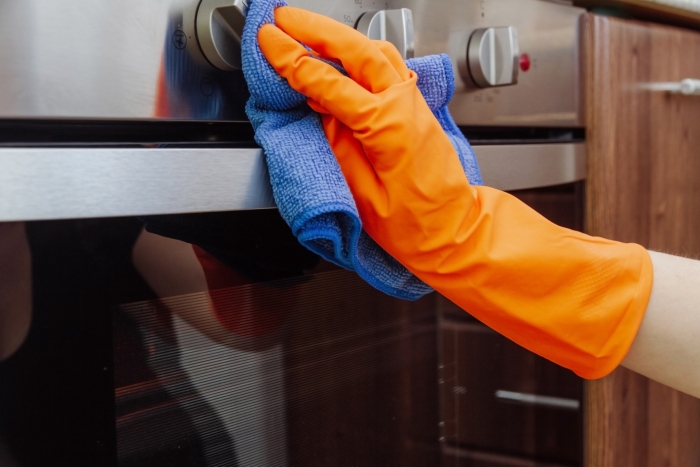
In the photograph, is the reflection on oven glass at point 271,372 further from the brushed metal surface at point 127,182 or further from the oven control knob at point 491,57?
the oven control knob at point 491,57

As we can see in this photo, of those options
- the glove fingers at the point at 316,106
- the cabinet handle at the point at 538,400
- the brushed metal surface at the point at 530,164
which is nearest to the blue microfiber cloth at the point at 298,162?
the glove fingers at the point at 316,106

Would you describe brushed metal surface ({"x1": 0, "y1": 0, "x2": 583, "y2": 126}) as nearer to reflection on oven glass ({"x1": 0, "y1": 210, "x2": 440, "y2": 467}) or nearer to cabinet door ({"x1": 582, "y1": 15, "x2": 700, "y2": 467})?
reflection on oven glass ({"x1": 0, "y1": 210, "x2": 440, "y2": 467})

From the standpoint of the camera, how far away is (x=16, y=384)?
0.29 m

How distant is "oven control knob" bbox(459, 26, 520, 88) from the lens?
545mm

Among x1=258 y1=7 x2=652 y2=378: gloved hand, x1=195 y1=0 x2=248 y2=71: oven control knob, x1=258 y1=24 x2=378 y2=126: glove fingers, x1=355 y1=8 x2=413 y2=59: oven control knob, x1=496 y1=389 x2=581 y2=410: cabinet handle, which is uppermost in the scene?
x1=355 y1=8 x2=413 y2=59: oven control knob

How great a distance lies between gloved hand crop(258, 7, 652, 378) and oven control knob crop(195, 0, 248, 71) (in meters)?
0.02

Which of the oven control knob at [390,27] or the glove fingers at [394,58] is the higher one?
the oven control knob at [390,27]

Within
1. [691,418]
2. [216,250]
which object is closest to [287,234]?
[216,250]

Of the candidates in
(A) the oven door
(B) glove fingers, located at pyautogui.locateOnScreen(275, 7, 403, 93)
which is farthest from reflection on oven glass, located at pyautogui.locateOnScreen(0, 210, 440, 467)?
(B) glove fingers, located at pyautogui.locateOnScreen(275, 7, 403, 93)

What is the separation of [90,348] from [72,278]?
38mm

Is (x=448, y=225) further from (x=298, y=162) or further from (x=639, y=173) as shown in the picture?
(x=639, y=173)

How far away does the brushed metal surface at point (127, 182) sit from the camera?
0.26m

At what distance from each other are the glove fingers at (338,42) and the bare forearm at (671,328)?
25 cm

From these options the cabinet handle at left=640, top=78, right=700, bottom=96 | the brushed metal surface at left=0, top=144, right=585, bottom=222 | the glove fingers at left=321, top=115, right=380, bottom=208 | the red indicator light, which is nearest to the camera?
the brushed metal surface at left=0, top=144, right=585, bottom=222
